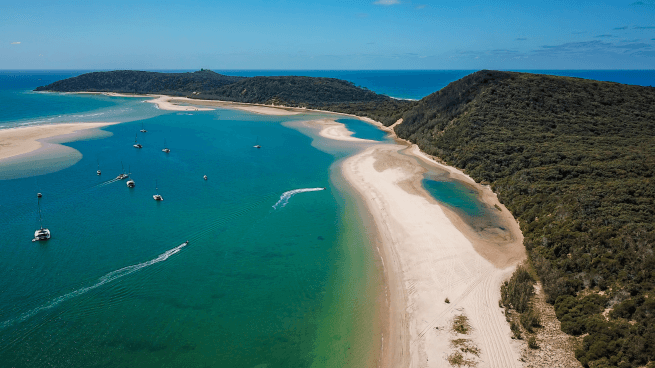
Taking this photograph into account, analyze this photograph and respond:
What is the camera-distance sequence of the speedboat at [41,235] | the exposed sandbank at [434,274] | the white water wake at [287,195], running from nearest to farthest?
the exposed sandbank at [434,274], the speedboat at [41,235], the white water wake at [287,195]

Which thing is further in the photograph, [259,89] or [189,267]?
[259,89]

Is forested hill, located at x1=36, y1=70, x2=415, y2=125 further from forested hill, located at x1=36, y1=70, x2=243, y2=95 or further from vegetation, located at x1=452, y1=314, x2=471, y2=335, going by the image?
vegetation, located at x1=452, y1=314, x2=471, y2=335

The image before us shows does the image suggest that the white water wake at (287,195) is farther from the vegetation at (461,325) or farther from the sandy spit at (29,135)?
the sandy spit at (29,135)

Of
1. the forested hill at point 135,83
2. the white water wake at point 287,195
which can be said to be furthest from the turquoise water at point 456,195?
the forested hill at point 135,83

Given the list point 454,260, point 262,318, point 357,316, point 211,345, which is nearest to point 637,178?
point 454,260

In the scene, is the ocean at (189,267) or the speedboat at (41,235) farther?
the speedboat at (41,235)

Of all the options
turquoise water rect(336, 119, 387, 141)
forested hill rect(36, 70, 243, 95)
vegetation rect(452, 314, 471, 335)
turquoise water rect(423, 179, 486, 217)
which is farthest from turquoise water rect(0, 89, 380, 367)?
forested hill rect(36, 70, 243, 95)

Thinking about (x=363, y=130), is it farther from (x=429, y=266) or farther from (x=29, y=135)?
(x=29, y=135)

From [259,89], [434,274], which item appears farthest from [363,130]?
[259,89]
